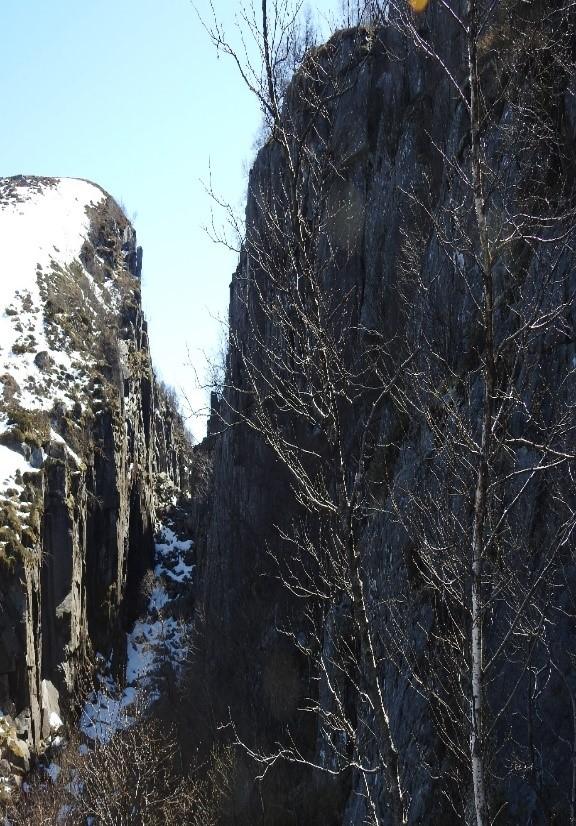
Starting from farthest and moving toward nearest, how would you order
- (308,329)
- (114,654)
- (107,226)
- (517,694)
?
(107,226)
(114,654)
(517,694)
(308,329)

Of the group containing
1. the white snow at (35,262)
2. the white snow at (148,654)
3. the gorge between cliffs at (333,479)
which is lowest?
the white snow at (148,654)

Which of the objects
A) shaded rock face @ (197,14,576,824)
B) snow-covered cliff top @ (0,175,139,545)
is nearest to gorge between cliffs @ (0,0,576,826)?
shaded rock face @ (197,14,576,824)

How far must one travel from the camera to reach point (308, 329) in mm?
5730

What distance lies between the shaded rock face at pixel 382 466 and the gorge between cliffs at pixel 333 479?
83 mm

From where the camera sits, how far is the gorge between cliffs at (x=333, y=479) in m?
5.71

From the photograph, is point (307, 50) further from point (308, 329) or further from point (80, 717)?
point (80, 717)

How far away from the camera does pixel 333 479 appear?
5863 millimetres

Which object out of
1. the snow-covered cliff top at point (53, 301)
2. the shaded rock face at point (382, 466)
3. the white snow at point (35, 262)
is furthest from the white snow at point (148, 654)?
the white snow at point (35, 262)

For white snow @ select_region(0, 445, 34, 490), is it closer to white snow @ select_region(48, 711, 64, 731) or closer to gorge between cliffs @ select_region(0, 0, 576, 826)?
gorge between cliffs @ select_region(0, 0, 576, 826)

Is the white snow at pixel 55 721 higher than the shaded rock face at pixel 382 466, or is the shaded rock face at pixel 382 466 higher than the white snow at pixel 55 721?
the shaded rock face at pixel 382 466

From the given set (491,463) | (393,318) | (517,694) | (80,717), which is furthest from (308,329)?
(80,717)

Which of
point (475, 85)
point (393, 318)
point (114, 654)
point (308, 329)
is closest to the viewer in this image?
point (475, 85)

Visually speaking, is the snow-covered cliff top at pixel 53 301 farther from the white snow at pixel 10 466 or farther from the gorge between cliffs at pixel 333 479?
the gorge between cliffs at pixel 333 479

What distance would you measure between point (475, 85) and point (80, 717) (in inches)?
1225
